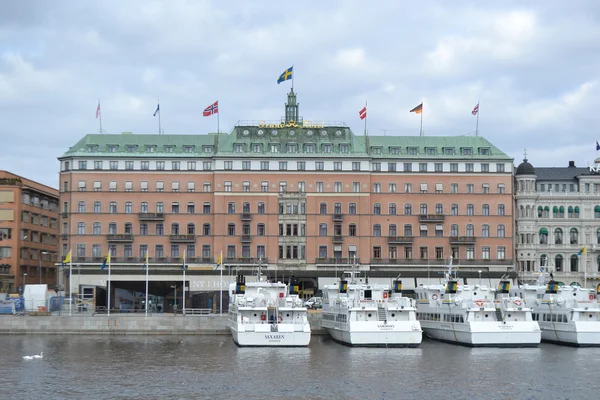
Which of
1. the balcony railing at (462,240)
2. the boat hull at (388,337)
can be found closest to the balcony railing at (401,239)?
the balcony railing at (462,240)

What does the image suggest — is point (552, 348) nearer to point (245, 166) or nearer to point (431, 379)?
point (431, 379)

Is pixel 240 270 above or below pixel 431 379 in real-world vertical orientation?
above

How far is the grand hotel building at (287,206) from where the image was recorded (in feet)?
474

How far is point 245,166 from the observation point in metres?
145

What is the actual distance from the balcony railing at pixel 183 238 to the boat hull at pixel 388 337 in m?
55.0

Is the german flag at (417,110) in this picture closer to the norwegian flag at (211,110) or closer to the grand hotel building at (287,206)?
the grand hotel building at (287,206)

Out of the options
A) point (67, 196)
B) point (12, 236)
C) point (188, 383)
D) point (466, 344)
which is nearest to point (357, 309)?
point (466, 344)

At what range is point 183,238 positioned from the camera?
5679 inches

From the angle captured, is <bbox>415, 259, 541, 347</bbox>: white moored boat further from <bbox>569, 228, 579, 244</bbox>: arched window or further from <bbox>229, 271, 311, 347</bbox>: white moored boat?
<bbox>569, 228, 579, 244</bbox>: arched window

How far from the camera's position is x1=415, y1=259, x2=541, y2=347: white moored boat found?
94812 millimetres

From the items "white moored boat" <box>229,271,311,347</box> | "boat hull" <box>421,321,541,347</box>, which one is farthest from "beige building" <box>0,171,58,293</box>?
"boat hull" <box>421,321,541,347</box>

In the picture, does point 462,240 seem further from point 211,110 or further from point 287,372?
point 287,372

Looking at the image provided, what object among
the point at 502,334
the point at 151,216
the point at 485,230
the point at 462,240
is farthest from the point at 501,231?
the point at 151,216

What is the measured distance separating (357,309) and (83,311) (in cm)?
4891
